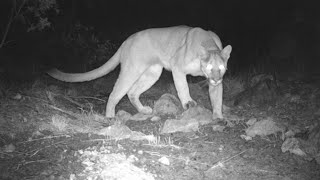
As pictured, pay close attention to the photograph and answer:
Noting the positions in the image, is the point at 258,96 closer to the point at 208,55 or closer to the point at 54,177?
the point at 208,55

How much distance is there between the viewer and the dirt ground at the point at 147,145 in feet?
12.5

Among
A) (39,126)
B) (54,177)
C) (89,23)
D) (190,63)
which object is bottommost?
(54,177)

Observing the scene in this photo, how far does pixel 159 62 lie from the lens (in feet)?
23.1

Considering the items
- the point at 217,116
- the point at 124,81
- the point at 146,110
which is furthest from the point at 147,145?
the point at 146,110

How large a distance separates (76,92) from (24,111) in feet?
7.83

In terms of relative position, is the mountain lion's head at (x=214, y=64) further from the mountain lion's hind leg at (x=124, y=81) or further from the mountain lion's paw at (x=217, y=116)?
the mountain lion's hind leg at (x=124, y=81)

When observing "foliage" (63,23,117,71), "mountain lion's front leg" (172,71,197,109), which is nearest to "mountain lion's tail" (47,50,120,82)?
"mountain lion's front leg" (172,71,197,109)

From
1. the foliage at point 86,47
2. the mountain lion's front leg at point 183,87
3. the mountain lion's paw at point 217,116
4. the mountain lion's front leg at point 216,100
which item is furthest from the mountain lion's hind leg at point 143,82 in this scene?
the foliage at point 86,47

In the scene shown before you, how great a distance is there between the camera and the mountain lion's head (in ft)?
19.4

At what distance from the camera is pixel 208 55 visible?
6.02m

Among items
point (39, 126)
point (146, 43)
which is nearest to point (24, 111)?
point (39, 126)

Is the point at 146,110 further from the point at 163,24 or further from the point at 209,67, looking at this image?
the point at 163,24

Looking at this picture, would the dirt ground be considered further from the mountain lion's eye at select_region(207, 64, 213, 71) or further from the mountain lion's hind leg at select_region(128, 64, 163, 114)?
the mountain lion's eye at select_region(207, 64, 213, 71)

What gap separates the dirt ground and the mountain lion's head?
0.64 meters
